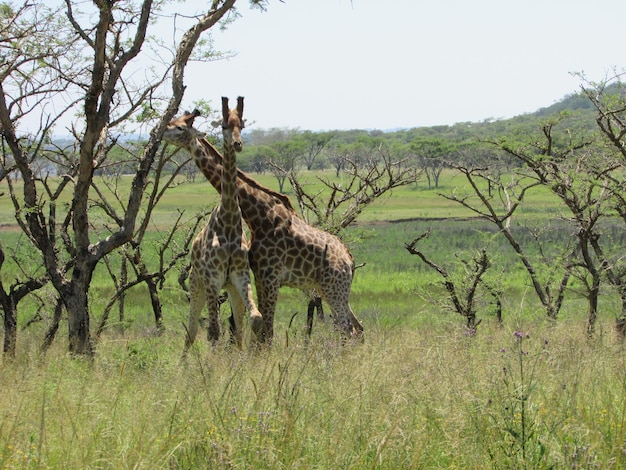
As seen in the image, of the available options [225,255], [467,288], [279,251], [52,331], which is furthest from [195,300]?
[467,288]

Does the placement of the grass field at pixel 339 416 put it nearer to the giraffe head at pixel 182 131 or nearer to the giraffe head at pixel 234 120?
the giraffe head at pixel 234 120

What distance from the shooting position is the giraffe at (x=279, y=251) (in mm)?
8398

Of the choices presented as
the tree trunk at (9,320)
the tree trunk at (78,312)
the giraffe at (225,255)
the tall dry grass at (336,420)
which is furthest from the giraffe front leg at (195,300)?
the tall dry grass at (336,420)

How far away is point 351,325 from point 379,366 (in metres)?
3.61

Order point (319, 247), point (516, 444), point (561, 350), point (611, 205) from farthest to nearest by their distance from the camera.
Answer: point (611, 205)
point (319, 247)
point (561, 350)
point (516, 444)

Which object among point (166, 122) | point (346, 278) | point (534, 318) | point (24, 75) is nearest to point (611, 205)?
point (534, 318)

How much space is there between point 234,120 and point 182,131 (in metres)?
0.94

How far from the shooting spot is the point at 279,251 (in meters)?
8.45

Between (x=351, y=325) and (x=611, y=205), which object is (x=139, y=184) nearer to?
(x=351, y=325)

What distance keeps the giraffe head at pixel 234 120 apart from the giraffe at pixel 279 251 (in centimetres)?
89

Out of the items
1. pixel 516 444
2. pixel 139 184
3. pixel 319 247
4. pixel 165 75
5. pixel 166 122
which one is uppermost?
pixel 165 75

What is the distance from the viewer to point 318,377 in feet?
17.1

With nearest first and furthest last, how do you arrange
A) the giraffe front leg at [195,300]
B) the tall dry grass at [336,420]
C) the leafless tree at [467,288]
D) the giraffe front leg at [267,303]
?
1. the tall dry grass at [336,420]
2. the giraffe front leg at [195,300]
3. the giraffe front leg at [267,303]
4. the leafless tree at [467,288]

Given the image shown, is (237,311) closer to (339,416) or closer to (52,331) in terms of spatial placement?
(52,331)
